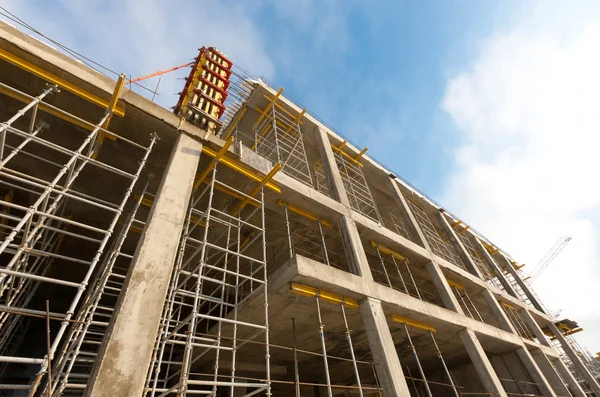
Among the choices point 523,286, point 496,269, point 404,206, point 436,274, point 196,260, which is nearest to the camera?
point 196,260

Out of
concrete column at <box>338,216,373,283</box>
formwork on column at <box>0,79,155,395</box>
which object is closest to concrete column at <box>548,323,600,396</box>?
concrete column at <box>338,216,373,283</box>

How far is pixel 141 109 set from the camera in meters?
5.83

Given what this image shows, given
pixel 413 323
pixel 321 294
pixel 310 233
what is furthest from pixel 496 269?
pixel 321 294

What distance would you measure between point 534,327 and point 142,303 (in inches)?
733

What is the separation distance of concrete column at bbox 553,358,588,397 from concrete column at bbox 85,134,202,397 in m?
17.4

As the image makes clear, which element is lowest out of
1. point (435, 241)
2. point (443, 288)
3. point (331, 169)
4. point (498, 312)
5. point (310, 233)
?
point (498, 312)

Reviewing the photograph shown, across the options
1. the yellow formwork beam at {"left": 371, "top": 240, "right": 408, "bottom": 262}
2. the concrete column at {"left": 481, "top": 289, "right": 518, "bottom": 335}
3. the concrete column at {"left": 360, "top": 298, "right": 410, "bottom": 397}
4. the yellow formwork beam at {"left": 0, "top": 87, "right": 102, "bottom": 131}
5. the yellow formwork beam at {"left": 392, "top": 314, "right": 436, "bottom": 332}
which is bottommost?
the concrete column at {"left": 360, "top": 298, "right": 410, "bottom": 397}

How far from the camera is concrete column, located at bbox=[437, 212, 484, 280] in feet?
45.8

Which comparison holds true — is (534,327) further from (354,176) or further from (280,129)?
(280,129)

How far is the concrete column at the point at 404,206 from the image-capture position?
12.1 meters

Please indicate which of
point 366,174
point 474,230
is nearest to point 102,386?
point 366,174

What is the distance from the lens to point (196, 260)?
28.9 feet

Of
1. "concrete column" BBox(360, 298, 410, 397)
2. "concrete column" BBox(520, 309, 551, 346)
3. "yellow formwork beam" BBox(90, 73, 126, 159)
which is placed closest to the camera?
"yellow formwork beam" BBox(90, 73, 126, 159)

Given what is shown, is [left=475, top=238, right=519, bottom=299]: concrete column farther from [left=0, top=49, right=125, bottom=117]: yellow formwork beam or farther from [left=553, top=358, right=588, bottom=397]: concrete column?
[left=0, top=49, right=125, bottom=117]: yellow formwork beam
